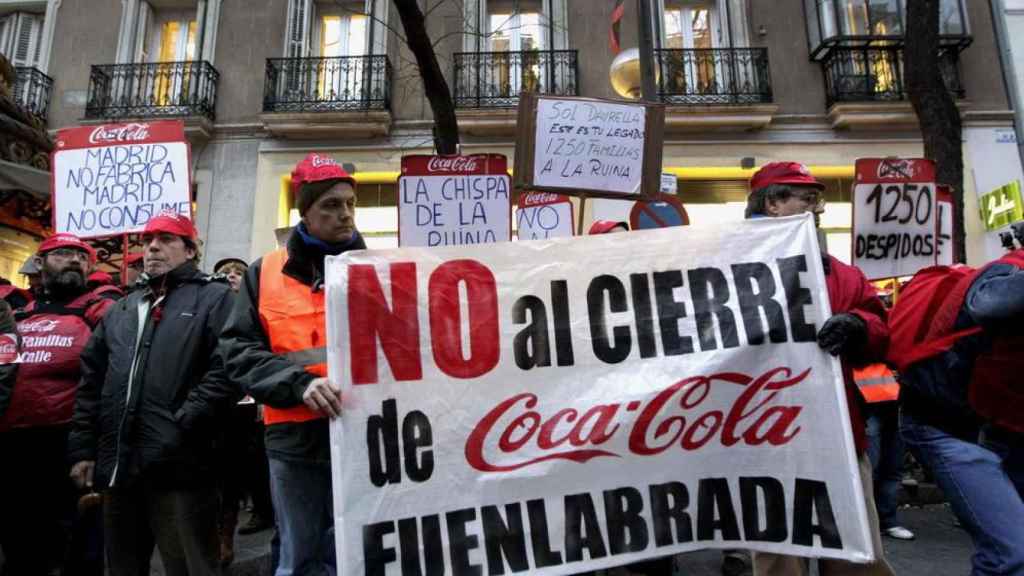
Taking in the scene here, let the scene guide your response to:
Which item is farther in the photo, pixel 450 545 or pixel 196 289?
pixel 196 289

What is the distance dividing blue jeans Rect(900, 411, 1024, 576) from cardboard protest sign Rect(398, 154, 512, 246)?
134 inches

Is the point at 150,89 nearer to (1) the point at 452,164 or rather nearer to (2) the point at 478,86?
(2) the point at 478,86

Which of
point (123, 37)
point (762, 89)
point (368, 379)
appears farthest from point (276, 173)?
point (368, 379)

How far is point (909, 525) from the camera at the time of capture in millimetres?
5340

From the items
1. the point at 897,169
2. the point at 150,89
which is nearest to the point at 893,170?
the point at 897,169

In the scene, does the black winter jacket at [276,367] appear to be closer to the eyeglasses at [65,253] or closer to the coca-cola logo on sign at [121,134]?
the eyeglasses at [65,253]

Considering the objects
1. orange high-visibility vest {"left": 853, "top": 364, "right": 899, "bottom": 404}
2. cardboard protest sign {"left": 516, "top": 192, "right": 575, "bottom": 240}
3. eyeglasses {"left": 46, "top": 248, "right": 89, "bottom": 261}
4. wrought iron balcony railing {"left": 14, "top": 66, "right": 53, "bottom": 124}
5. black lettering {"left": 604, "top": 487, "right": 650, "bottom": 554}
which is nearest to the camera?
black lettering {"left": 604, "top": 487, "right": 650, "bottom": 554}

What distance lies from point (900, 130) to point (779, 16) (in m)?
2.93

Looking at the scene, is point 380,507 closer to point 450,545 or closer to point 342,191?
point 450,545

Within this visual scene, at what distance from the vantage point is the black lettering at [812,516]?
7.39 feet

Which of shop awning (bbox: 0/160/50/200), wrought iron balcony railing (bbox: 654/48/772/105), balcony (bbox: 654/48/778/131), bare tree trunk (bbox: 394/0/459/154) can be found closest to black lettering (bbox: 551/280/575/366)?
bare tree trunk (bbox: 394/0/459/154)

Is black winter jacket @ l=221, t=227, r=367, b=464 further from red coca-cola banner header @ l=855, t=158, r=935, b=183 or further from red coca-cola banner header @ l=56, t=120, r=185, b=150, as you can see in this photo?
red coca-cola banner header @ l=855, t=158, r=935, b=183

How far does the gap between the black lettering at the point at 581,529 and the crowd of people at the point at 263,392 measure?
0.77 m

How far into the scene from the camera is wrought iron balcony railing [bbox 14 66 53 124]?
38.4ft
